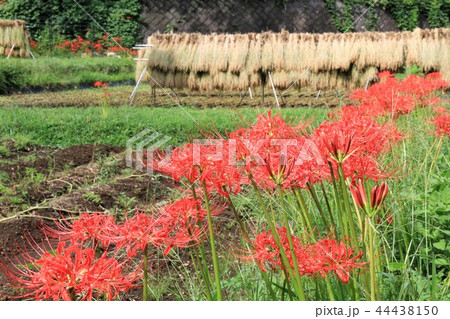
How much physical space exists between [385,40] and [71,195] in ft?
23.3

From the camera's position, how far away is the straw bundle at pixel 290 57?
970cm

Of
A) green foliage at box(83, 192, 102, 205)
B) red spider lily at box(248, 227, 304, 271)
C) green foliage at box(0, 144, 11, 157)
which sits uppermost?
red spider lily at box(248, 227, 304, 271)

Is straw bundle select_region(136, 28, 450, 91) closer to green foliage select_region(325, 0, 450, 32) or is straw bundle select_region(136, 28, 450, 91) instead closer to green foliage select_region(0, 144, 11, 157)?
green foliage select_region(0, 144, 11, 157)

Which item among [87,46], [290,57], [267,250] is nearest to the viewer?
[267,250]

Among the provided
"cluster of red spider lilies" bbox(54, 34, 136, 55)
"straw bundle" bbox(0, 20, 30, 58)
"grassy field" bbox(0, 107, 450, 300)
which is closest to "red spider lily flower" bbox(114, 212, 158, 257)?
"grassy field" bbox(0, 107, 450, 300)

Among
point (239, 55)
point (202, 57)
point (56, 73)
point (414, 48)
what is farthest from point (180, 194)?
point (56, 73)

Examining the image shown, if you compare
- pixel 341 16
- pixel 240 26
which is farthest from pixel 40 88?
pixel 341 16

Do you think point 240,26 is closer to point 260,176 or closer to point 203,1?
point 203,1

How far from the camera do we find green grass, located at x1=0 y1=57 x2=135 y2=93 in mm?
12305

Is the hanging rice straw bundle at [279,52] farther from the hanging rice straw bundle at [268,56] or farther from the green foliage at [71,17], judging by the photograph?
the green foliage at [71,17]

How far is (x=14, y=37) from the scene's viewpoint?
48.1 ft

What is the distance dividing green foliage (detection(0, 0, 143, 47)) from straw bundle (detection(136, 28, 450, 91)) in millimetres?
7984
